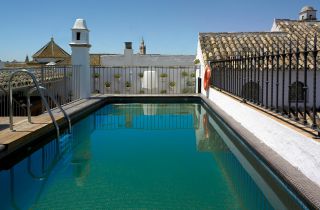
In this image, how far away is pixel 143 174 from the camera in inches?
207

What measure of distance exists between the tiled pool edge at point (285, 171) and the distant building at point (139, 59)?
687 inches

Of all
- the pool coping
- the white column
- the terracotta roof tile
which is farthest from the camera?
the terracotta roof tile

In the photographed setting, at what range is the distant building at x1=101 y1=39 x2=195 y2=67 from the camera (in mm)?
24062

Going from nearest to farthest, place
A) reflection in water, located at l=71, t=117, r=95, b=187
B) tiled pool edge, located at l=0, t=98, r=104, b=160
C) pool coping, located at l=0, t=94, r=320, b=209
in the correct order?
pool coping, located at l=0, t=94, r=320, b=209
reflection in water, located at l=71, t=117, r=95, b=187
tiled pool edge, located at l=0, t=98, r=104, b=160

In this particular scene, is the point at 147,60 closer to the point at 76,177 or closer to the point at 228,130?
the point at 228,130

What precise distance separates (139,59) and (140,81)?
5318 millimetres

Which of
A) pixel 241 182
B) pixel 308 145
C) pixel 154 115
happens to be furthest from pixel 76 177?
pixel 154 115

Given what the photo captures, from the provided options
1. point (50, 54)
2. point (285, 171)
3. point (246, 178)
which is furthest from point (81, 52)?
point (50, 54)

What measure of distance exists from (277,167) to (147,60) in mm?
20946

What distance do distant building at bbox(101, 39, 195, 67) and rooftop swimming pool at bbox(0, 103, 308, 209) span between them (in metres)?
15.4

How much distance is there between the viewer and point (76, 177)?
16.7 ft

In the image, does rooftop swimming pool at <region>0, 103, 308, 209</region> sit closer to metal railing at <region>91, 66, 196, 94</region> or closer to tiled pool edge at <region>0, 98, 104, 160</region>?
tiled pool edge at <region>0, 98, 104, 160</region>

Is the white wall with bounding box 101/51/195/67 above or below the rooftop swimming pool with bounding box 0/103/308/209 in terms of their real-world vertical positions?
above

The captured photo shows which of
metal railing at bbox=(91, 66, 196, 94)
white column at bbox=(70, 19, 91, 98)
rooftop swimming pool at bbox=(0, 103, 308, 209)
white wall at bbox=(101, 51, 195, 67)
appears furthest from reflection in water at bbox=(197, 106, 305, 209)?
white wall at bbox=(101, 51, 195, 67)
